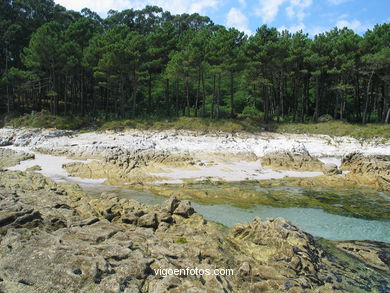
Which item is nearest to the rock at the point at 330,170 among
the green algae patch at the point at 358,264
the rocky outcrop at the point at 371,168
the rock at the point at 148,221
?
the rocky outcrop at the point at 371,168

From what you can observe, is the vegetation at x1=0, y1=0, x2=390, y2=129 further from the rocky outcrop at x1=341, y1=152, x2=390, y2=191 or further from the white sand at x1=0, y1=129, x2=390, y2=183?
the rocky outcrop at x1=341, y1=152, x2=390, y2=191

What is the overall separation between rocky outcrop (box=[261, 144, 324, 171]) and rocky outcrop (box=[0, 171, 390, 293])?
11.4 meters

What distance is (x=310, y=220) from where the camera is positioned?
31.4 ft

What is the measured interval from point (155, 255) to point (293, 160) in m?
15.4

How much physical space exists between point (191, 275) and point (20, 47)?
48419mm

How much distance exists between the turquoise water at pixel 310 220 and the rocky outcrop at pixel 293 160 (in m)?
7.59

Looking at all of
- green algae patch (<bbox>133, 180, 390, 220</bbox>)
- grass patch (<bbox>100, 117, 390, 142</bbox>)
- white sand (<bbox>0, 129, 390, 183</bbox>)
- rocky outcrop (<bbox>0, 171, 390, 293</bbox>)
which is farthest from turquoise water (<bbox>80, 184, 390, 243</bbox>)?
grass patch (<bbox>100, 117, 390, 142</bbox>)

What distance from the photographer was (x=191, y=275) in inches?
172

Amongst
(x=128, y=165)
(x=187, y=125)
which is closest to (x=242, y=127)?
(x=187, y=125)

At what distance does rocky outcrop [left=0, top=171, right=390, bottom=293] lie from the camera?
3.99 m

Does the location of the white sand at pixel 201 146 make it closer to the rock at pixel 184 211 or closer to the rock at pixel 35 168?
the rock at pixel 35 168

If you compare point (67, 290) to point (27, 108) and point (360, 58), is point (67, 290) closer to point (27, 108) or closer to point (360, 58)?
point (360, 58)

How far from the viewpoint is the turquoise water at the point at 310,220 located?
8.31 meters

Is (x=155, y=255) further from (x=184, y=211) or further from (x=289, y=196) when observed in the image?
(x=289, y=196)
